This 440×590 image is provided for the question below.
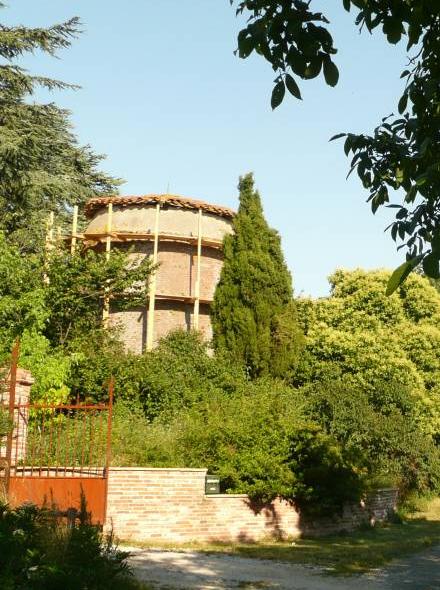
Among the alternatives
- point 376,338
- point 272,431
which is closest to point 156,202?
point 376,338

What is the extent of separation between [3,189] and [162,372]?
8.54 m

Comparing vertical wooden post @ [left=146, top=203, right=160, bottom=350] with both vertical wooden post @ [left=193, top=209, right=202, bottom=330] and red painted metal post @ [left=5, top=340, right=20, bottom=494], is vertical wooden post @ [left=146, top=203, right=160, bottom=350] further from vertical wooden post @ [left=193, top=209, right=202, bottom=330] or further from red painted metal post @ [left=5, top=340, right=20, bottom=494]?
red painted metal post @ [left=5, top=340, right=20, bottom=494]

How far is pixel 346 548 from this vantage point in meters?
14.7

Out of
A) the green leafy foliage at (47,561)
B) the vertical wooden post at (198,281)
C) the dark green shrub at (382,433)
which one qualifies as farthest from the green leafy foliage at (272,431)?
the green leafy foliage at (47,561)

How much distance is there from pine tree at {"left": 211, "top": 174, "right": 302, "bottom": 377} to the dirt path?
12658 mm

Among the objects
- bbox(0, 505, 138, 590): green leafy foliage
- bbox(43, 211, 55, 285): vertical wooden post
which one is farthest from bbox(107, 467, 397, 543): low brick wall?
bbox(43, 211, 55, 285): vertical wooden post

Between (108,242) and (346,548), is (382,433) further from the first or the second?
(108,242)

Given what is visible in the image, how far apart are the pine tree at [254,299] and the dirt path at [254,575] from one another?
41.5ft

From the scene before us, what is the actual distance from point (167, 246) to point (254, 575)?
18.5 m

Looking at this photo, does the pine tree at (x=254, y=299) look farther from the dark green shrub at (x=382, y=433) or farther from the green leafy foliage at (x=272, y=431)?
the dark green shrub at (x=382, y=433)

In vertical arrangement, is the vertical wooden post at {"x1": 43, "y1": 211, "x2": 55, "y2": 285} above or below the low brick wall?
above

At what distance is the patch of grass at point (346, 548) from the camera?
12852 mm

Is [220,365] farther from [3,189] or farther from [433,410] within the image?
[3,189]

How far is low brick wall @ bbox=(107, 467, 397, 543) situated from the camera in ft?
46.6
